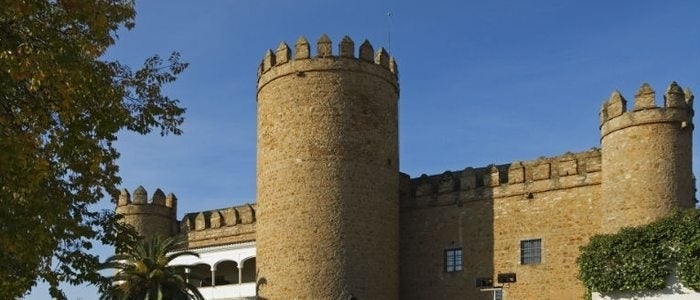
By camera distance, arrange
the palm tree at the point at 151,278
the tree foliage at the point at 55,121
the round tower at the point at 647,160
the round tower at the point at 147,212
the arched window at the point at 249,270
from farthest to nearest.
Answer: the round tower at the point at 147,212 < the arched window at the point at 249,270 < the palm tree at the point at 151,278 < the round tower at the point at 647,160 < the tree foliage at the point at 55,121

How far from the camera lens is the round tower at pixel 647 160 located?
27250 mm

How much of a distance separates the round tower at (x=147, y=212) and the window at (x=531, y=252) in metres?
15.2

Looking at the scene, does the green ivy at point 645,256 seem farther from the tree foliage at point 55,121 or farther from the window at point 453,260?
the tree foliage at point 55,121

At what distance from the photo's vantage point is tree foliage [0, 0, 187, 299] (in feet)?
39.3

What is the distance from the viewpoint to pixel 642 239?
87.0ft

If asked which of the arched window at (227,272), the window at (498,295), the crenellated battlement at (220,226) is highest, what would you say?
the crenellated battlement at (220,226)

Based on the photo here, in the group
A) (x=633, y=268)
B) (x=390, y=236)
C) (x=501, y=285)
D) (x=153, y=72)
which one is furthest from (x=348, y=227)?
(x=153, y=72)

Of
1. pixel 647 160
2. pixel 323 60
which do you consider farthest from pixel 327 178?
pixel 647 160

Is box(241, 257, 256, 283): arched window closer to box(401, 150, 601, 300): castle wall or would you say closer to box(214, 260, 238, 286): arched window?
box(214, 260, 238, 286): arched window

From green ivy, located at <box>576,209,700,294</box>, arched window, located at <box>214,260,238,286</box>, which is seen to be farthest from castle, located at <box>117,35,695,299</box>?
arched window, located at <box>214,260,238,286</box>

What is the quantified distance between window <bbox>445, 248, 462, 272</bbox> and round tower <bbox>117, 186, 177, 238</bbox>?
12.6 metres

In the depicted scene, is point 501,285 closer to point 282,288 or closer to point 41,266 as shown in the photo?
point 282,288

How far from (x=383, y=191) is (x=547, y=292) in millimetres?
5898

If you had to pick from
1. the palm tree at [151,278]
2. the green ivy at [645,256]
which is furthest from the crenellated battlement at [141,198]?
the green ivy at [645,256]
